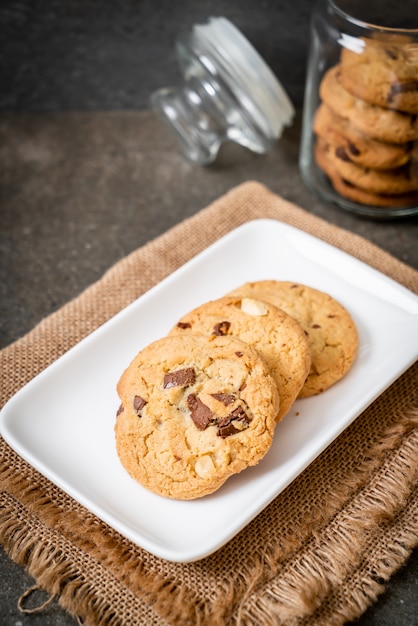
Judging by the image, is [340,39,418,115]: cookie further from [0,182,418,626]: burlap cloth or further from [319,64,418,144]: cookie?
[0,182,418,626]: burlap cloth

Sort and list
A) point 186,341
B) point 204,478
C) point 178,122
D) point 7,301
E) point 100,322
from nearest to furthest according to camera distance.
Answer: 1. point 204,478
2. point 186,341
3. point 100,322
4. point 7,301
5. point 178,122

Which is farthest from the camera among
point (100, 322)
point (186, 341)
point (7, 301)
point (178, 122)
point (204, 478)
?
point (178, 122)

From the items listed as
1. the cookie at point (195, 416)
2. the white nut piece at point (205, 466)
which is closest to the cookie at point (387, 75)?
the cookie at point (195, 416)

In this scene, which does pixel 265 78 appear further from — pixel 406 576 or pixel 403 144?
pixel 406 576

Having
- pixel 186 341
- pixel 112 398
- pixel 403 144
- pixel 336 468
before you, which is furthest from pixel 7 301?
pixel 403 144

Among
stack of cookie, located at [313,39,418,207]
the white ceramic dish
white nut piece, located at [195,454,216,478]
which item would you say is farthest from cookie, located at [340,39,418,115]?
white nut piece, located at [195,454,216,478]

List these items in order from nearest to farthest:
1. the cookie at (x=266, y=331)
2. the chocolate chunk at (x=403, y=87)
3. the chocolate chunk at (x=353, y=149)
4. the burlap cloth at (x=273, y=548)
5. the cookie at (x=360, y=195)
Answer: the burlap cloth at (x=273, y=548) → the cookie at (x=266, y=331) → the chocolate chunk at (x=403, y=87) → the chocolate chunk at (x=353, y=149) → the cookie at (x=360, y=195)

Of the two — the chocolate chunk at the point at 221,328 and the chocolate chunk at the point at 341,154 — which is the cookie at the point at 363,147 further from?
the chocolate chunk at the point at 221,328
